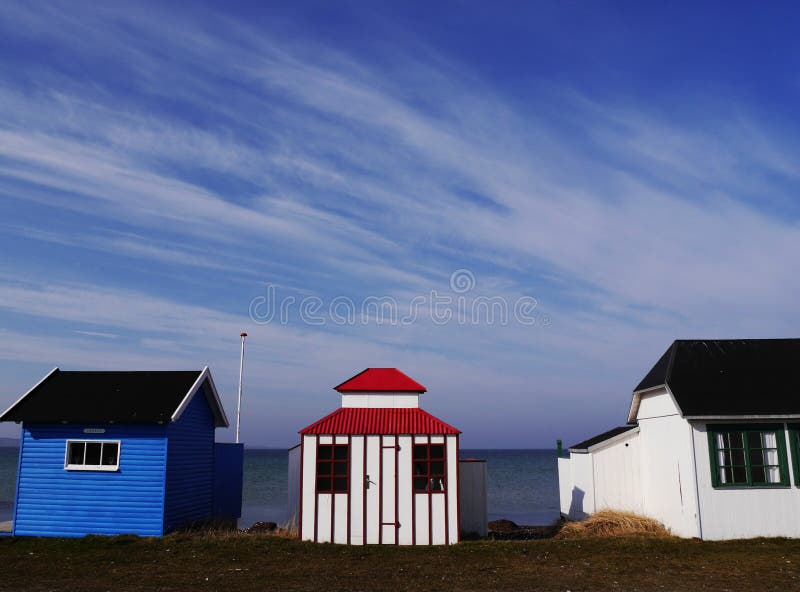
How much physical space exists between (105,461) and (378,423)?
8550 mm

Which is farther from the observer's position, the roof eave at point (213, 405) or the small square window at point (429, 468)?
the roof eave at point (213, 405)

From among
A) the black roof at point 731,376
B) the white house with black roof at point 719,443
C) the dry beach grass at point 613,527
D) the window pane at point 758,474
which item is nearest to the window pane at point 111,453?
the dry beach grass at point 613,527

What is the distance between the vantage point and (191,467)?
22.1 m

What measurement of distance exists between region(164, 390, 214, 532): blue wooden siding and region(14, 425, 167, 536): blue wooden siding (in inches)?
19.3

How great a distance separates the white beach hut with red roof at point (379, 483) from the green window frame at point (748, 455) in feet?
24.2

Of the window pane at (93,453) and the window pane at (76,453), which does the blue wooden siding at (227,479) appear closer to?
the window pane at (93,453)

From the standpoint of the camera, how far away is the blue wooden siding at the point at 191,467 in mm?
20609

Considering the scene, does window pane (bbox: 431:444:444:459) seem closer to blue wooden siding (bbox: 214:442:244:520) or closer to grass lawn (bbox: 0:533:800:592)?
grass lawn (bbox: 0:533:800:592)

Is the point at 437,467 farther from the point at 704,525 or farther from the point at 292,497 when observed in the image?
the point at 704,525

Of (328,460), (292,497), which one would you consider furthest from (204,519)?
(328,460)

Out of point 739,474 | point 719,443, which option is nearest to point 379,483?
point 719,443

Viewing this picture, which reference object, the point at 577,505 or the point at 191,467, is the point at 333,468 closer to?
the point at 191,467

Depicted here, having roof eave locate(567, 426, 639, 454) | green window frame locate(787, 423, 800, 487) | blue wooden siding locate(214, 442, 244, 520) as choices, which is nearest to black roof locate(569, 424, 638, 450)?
roof eave locate(567, 426, 639, 454)

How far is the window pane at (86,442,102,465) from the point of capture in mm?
20641
